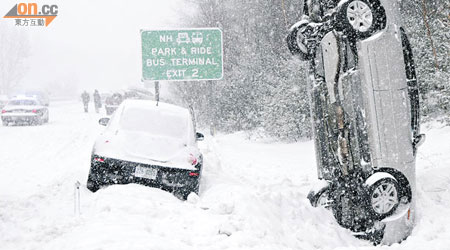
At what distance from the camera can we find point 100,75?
6161 inches

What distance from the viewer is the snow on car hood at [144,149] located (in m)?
6.67

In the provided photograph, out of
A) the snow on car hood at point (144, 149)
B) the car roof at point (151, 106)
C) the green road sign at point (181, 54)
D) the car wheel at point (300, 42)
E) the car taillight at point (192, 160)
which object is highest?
the green road sign at point (181, 54)

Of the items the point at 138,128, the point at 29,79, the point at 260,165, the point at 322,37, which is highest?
the point at 29,79

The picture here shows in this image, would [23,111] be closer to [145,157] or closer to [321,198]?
[145,157]

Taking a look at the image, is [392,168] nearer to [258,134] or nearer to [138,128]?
[138,128]

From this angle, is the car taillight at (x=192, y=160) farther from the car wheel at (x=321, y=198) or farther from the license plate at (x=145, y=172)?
the car wheel at (x=321, y=198)

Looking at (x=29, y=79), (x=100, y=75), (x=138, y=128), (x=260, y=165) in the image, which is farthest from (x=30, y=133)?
(x=100, y=75)

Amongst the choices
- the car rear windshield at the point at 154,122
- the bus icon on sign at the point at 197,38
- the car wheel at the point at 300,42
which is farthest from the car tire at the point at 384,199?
the bus icon on sign at the point at 197,38

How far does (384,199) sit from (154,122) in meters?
4.04

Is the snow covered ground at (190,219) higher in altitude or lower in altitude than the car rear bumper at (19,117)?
lower

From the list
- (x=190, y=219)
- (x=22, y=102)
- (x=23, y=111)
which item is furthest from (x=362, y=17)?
(x=22, y=102)

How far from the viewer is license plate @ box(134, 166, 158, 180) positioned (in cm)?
660

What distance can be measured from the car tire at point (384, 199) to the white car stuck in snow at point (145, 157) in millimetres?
2883

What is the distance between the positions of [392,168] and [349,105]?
84 cm
